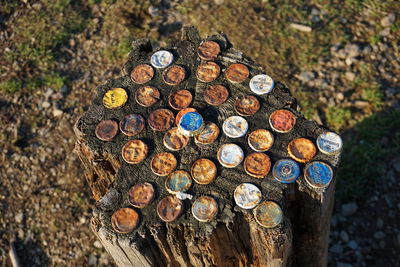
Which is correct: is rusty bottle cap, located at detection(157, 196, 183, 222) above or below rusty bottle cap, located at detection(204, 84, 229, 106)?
below

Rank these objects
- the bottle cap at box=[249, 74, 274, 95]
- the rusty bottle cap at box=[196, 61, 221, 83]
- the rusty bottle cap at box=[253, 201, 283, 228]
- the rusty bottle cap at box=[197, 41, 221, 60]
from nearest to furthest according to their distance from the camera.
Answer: the rusty bottle cap at box=[253, 201, 283, 228] < the bottle cap at box=[249, 74, 274, 95] < the rusty bottle cap at box=[196, 61, 221, 83] < the rusty bottle cap at box=[197, 41, 221, 60]

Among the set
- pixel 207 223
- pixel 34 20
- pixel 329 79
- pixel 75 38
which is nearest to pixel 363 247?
pixel 329 79

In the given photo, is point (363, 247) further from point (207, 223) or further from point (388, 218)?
point (207, 223)

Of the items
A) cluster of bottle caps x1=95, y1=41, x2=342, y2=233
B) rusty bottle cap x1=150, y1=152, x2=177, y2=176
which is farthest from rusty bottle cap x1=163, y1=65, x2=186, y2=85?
rusty bottle cap x1=150, y1=152, x2=177, y2=176

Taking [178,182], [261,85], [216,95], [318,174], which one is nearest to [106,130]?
[178,182]

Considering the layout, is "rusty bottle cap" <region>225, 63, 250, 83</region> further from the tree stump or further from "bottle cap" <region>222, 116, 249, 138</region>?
"bottle cap" <region>222, 116, 249, 138</region>
